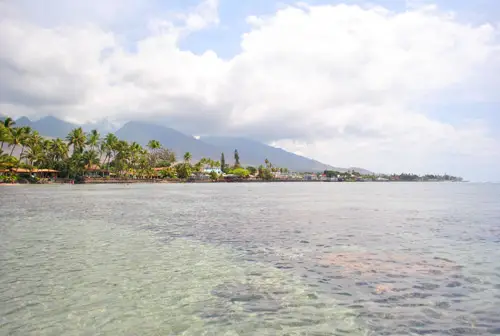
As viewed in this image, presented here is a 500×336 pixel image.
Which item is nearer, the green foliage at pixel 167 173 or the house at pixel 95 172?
the house at pixel 95 172

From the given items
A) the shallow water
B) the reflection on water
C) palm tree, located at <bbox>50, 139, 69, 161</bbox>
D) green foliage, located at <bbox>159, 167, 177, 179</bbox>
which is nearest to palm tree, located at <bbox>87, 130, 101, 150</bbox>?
palm tree, located at <bbox>50, 139, 69, 161</bbox>

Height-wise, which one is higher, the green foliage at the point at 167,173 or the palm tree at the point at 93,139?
the palm tree at the point at 93,139

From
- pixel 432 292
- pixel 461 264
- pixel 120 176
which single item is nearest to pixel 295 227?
pixel 461 264

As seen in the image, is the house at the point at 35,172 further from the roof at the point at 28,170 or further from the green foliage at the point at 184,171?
the green foliage at the point at 184,171

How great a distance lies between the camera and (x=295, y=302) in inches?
421

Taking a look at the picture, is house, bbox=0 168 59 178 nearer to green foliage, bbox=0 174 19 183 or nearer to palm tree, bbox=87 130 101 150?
green foliage, bbox=0 174 19 183

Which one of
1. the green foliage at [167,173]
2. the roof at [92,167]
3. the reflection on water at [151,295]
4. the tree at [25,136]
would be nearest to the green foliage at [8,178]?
the tree at [25,136]

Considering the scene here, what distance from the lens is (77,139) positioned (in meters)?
141

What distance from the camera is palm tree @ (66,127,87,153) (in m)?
140

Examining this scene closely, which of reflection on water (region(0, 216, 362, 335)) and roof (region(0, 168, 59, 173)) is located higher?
roof (region(0, 168, 59, 173))

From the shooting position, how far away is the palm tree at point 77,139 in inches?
5522

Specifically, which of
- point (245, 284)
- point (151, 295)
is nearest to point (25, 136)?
point (151, 295)

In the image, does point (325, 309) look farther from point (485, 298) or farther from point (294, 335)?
point (485, 298)

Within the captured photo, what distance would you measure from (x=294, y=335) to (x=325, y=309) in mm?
2038
